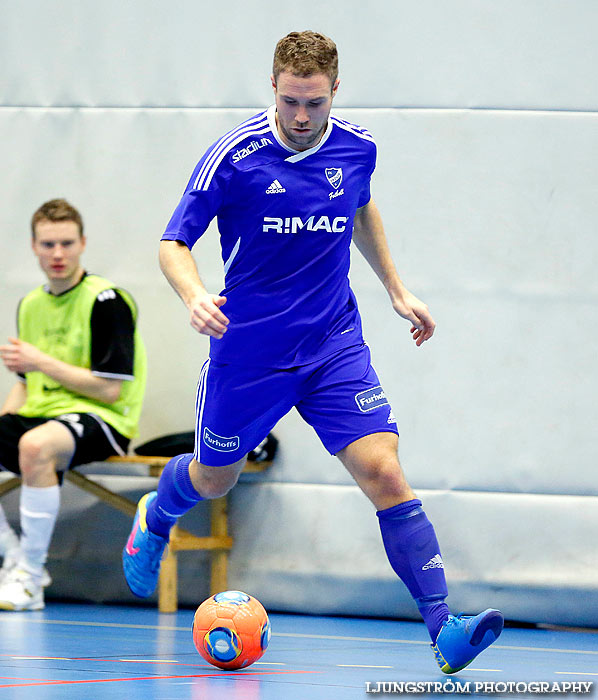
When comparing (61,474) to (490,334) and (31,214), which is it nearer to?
(31,214)

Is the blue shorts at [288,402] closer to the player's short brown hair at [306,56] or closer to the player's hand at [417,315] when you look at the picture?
the player's hand at [417,315]

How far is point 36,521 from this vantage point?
6.54 meters

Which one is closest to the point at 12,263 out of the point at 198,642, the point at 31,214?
the point at 31,214

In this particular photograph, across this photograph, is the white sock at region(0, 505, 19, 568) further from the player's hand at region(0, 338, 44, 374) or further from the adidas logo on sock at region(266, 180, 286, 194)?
the adidas logo on sock at region(266, 180, 286, 194)

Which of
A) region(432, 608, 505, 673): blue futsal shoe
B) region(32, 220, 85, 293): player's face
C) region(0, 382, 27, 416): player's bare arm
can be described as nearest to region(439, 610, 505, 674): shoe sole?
region(432, 608, 505, 673): blue futsal shoe

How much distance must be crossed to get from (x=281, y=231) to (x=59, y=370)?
8.55 feet

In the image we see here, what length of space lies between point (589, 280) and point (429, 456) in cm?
131

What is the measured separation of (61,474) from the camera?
22.2 ft

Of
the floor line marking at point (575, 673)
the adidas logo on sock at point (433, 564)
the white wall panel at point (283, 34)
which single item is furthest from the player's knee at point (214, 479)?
the white wall panel at point (283, 34)

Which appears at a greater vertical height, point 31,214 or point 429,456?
point 31,214

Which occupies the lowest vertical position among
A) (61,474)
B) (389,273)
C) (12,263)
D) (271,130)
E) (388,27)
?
(61,474)

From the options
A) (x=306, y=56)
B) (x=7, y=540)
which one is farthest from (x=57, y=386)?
(x=306, y=56)

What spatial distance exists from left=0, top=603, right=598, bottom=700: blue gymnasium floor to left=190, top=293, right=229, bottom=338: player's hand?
1.13 metres

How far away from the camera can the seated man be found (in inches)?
Answer: 258
